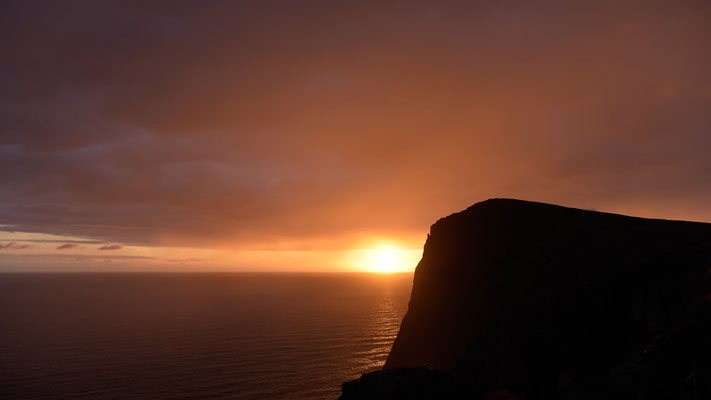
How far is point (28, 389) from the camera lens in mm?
55906

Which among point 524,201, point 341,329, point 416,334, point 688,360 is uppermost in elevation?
point 524,201

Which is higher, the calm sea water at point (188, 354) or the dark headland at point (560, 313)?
the dark headland at point (560, 313)

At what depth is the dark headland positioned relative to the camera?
2092cm

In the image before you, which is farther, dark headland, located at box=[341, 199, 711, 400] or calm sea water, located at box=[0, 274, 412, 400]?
calm sea water, located at box=[0, 274, 412, 400]

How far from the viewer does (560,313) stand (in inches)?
1248

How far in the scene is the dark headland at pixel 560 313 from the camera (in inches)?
824

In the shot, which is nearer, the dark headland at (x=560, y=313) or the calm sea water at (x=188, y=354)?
the dark headland at (x=560, y=313)

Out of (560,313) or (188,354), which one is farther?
(188,354)

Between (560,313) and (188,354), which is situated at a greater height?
(560,313)

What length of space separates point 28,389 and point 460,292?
72.0 metres

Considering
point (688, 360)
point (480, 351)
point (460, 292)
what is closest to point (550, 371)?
point (480, 351)

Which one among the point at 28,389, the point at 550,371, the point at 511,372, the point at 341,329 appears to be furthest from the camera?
the point at 341,329

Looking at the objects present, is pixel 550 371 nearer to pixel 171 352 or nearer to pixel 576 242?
pixel 576 242

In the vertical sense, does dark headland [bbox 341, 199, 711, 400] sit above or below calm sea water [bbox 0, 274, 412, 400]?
above
